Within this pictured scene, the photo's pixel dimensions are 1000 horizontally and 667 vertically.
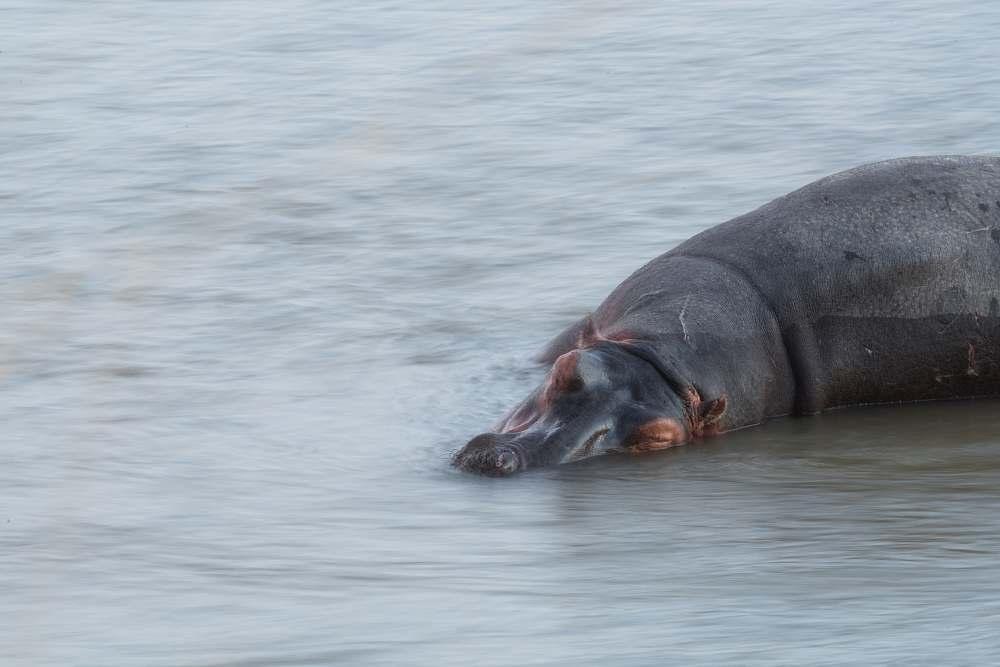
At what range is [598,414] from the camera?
6379 mm

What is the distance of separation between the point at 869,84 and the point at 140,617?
8156mm

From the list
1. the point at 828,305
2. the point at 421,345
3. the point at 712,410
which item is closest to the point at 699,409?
the point at 712,410

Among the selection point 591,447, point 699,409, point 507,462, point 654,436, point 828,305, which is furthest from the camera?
point 828,305

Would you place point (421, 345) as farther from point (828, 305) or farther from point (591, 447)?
point (828, 305)

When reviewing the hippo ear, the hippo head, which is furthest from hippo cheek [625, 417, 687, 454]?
the hippo ear

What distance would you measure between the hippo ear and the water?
0.07 metres

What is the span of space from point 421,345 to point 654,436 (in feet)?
4.64

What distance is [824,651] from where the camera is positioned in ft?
14.7

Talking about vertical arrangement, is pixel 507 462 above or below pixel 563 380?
below

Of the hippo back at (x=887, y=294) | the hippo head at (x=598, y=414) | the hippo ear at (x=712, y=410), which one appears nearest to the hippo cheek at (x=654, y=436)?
the hippo head at (x=598, y=414)

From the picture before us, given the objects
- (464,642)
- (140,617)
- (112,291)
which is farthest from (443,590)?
(112,291)

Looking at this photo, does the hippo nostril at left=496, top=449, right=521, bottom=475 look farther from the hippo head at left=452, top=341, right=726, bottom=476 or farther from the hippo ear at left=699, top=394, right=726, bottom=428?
the hippo ear at left=699, top=394, right=726, bottom=428

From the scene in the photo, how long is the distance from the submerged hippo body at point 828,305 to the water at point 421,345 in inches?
6.4

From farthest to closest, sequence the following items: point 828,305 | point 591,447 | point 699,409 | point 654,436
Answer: point 828,305, point 699,409, point 654,436, point 591,447
